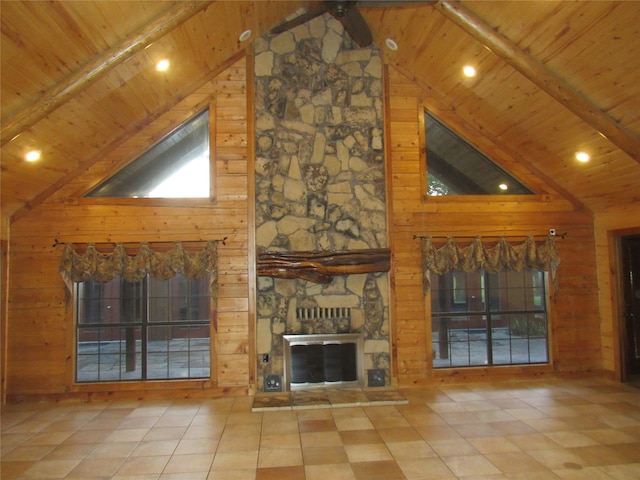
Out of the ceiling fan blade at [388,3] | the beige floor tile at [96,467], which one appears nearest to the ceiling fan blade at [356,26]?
the ceiling fan blade at [388,3]

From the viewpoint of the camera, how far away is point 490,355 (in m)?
6.16

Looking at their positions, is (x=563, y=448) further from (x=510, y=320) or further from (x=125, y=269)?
(x=125, y=269)

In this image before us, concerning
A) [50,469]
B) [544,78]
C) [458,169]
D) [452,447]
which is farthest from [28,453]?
[544,78]

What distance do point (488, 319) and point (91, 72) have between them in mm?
5518

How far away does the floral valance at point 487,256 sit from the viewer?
5.91 meters

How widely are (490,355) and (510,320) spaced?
1.85 ft

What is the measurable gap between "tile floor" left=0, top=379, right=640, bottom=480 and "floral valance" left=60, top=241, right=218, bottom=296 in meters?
1.55

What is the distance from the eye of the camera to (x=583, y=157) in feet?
17.8

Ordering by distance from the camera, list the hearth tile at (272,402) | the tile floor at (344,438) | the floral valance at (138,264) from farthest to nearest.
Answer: the floral valance at (138,264) → the hearth tile at (272,402) → the tile floor at (344,438)

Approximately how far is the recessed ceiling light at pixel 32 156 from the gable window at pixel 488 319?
4.97m

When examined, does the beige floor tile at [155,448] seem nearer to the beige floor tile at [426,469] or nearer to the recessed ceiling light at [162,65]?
the beige floor tile at [426,469]

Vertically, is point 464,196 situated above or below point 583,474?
above

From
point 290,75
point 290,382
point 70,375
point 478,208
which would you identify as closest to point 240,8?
point 290,75

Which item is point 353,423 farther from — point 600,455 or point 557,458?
point 600,455
